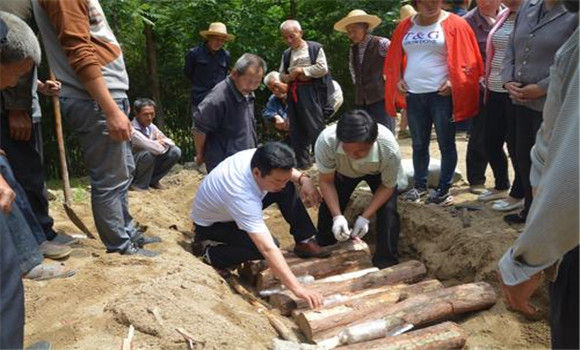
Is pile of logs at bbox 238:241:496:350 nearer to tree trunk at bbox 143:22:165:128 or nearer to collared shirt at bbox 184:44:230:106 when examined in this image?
collared shirt at bbox 184:44:230:106

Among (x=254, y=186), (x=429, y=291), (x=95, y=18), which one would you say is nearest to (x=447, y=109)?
(x=429, y=291)

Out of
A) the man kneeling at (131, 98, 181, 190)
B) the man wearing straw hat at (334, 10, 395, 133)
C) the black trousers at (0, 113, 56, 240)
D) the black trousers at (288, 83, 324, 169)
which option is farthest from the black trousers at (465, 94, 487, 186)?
the black trousers at (0, 113, 56, 240)

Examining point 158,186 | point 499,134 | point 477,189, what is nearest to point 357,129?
point 499,134

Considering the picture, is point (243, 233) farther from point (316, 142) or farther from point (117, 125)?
point (117, 125)

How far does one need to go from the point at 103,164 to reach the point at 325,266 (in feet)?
6.48

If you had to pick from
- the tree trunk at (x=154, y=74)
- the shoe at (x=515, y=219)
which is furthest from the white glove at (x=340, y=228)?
the tree trunk at (x=154, y=74)

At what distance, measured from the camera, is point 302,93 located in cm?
677

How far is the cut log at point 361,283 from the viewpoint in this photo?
3.98m

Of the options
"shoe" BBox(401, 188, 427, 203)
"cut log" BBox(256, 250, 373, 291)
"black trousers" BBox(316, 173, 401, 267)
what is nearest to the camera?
"cut log" BBox(256, 250, 373, 291)

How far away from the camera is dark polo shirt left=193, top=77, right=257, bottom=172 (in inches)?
191

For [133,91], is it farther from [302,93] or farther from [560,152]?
[560,152]

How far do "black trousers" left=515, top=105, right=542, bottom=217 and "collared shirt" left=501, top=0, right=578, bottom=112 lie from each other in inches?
3.8

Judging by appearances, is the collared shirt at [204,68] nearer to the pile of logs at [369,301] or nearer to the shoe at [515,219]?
the pile of logs at [369,301]

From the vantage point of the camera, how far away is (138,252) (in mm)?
3949
